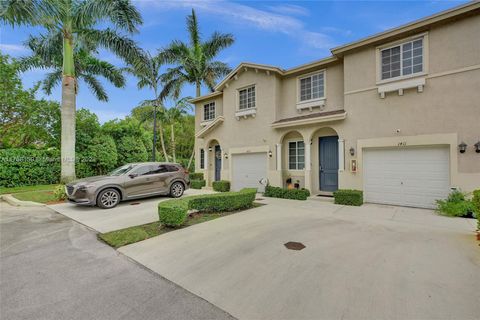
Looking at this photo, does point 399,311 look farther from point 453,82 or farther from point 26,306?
point 453,82

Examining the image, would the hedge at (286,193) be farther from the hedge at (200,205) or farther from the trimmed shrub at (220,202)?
the trimmed shrub at (220,202)

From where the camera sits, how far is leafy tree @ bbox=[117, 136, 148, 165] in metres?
19.4

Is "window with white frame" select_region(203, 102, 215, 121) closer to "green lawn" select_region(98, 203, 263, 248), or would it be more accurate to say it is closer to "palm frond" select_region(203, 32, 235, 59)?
"palm frond" select_region(203, 32, 235, 59)

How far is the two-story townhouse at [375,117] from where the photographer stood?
24.3ft

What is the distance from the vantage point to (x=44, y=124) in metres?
17.3

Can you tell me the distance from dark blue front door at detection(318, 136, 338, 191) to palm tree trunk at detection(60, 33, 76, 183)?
12495 mm

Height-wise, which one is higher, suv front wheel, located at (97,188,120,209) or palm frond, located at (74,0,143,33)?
palm frond, located at (74,0,143,33)

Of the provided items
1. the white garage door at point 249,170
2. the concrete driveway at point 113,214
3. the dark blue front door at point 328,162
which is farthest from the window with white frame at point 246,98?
the concrete driveway at point 113,214

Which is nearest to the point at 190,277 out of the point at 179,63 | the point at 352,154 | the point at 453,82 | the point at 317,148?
the point at 352,154

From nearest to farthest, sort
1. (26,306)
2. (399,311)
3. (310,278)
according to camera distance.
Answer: (399,311), (26,306), (310,278)

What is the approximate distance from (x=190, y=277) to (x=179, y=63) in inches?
710

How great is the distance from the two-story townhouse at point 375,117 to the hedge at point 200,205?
404 cm

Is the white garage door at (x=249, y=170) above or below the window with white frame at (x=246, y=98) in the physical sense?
below

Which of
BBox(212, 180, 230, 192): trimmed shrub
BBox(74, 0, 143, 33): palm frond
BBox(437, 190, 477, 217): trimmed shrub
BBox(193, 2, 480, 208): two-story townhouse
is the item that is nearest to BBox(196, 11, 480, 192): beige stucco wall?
BBox(193, 2, 480, 208): two-story townhouse
